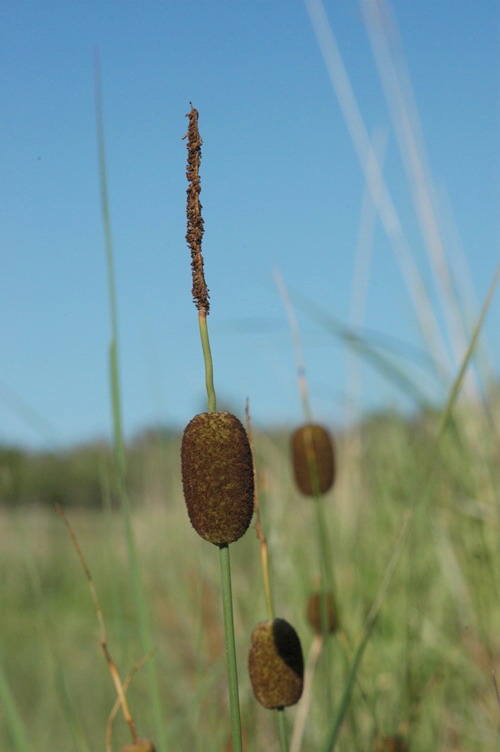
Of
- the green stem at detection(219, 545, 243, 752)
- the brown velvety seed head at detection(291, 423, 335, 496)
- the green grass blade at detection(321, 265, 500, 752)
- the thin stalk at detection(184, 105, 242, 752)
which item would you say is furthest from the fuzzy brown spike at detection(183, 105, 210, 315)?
Answer: the brown velvety seed head at detection(291, 423, 335, 496)

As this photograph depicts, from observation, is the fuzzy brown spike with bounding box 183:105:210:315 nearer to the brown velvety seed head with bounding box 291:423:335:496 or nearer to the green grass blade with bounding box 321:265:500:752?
the green grass blade with bounding box 321:265:500:752

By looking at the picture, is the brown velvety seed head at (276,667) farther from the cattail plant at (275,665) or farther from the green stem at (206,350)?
the green stem at (206,350)

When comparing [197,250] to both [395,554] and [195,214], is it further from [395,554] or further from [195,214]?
[395,554]

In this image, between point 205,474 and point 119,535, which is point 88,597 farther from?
point 205,474

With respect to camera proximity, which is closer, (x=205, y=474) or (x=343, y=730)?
(x=205, y=474)

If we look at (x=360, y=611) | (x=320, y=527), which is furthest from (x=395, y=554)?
(x=360, y=611)

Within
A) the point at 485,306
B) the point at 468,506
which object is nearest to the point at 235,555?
the point at 468,506

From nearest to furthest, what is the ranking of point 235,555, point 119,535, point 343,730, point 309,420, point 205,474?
point 205,474 < point 309,420 < point 343,730 < point 235,555 < point 119,535
